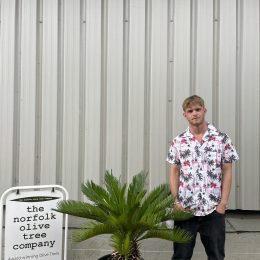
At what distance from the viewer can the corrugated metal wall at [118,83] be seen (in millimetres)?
6070

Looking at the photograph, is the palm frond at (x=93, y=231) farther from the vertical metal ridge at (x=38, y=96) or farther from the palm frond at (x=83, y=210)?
the vertical metal ridge at (x=38, y=96)

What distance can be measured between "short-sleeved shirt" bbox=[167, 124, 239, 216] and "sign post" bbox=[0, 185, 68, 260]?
1.41 metres

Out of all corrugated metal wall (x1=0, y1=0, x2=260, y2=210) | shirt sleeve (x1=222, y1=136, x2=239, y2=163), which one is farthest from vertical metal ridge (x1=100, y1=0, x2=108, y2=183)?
shirt sleeve (x1=222, y1=136, x2=239, y2=163)

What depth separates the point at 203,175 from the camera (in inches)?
163

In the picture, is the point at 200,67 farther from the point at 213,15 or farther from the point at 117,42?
the point at 117,42

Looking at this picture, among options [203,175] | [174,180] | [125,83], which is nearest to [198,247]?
[174,180]

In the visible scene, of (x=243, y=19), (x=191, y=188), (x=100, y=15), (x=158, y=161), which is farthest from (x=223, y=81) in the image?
(x=191, y=188)

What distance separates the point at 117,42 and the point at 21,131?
177 cm

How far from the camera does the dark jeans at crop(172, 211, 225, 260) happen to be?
13.6 ft

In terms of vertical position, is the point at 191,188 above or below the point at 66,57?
below

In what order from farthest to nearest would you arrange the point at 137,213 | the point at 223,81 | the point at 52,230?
the point at 223,81 < the point at 52,230 < the point at 137,213

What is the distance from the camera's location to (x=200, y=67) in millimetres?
6074

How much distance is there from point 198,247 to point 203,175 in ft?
5.83

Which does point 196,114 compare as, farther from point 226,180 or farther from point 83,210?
point 83,210
